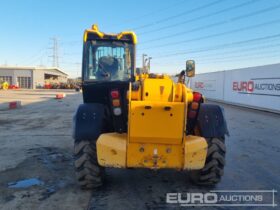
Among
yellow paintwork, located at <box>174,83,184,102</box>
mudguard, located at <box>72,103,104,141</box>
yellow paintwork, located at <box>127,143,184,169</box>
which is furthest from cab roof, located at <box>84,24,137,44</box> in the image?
yellow paintwork, located at <box>127,143,184,169</box>

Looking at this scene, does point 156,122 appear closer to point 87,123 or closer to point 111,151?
point 111,151

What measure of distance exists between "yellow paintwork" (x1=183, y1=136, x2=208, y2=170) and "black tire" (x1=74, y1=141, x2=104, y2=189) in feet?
4.76

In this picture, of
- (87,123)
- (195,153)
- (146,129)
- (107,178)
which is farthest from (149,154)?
(107,178)

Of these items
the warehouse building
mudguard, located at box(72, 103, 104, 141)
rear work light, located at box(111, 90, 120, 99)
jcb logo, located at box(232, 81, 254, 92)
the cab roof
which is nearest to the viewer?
rear work light, located at box(111, 90, 120, 99)

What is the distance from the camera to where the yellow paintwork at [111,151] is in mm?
4797

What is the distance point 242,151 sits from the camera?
28.4 feet

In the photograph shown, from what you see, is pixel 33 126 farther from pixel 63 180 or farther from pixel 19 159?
pixel 63 180

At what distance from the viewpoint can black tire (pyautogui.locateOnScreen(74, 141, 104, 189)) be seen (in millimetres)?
5203

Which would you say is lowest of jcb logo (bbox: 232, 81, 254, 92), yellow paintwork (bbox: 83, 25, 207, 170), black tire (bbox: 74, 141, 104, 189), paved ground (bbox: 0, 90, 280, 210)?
paved ground (bbox: 0, 90, 280, 210)

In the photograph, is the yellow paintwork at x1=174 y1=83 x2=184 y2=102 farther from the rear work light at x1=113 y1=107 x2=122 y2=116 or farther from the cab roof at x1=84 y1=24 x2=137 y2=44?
the cab roof at x1=84 y1=24 x2=137 y2=44

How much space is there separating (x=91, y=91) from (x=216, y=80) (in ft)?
82.7

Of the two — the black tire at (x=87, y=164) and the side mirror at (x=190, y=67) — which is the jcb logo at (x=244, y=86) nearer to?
the side mirror at (x=190, y=67)

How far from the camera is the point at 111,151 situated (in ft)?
15.8

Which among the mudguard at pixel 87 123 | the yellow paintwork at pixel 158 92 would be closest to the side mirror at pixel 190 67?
the yellow paintwork at pixel 158 92
